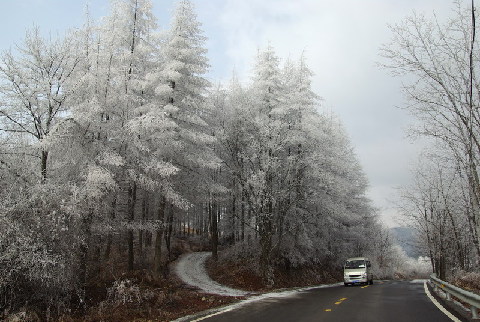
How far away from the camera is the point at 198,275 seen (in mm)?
25078

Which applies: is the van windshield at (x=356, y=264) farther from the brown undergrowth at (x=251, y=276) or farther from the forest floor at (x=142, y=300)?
the forest floor at (x=142, y=300)

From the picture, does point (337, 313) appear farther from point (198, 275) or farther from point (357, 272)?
point (357, 272)

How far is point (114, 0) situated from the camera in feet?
68.6

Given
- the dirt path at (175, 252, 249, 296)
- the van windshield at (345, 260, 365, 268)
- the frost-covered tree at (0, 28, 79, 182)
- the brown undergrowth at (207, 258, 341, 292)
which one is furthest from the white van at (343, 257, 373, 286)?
the frost-covered tree at (0, 28, 79, 182)

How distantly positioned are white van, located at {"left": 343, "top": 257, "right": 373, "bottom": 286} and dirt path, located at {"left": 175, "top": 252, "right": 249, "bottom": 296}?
33.4 feet

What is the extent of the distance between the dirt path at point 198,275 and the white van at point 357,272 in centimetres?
1018

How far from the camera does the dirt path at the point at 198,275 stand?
19534mm

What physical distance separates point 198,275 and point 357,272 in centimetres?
1157

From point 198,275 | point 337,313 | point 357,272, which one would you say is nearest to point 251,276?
point 198,275

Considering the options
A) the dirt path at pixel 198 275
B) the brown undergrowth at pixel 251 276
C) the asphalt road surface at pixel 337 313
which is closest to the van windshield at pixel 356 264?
the brown undergrowth at pixel 251 276

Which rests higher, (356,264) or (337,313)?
(337,313)

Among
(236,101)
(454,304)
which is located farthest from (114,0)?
(454,304)

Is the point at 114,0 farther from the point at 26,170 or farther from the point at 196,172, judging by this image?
the point at 26,170

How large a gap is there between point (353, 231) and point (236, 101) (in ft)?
66.7
